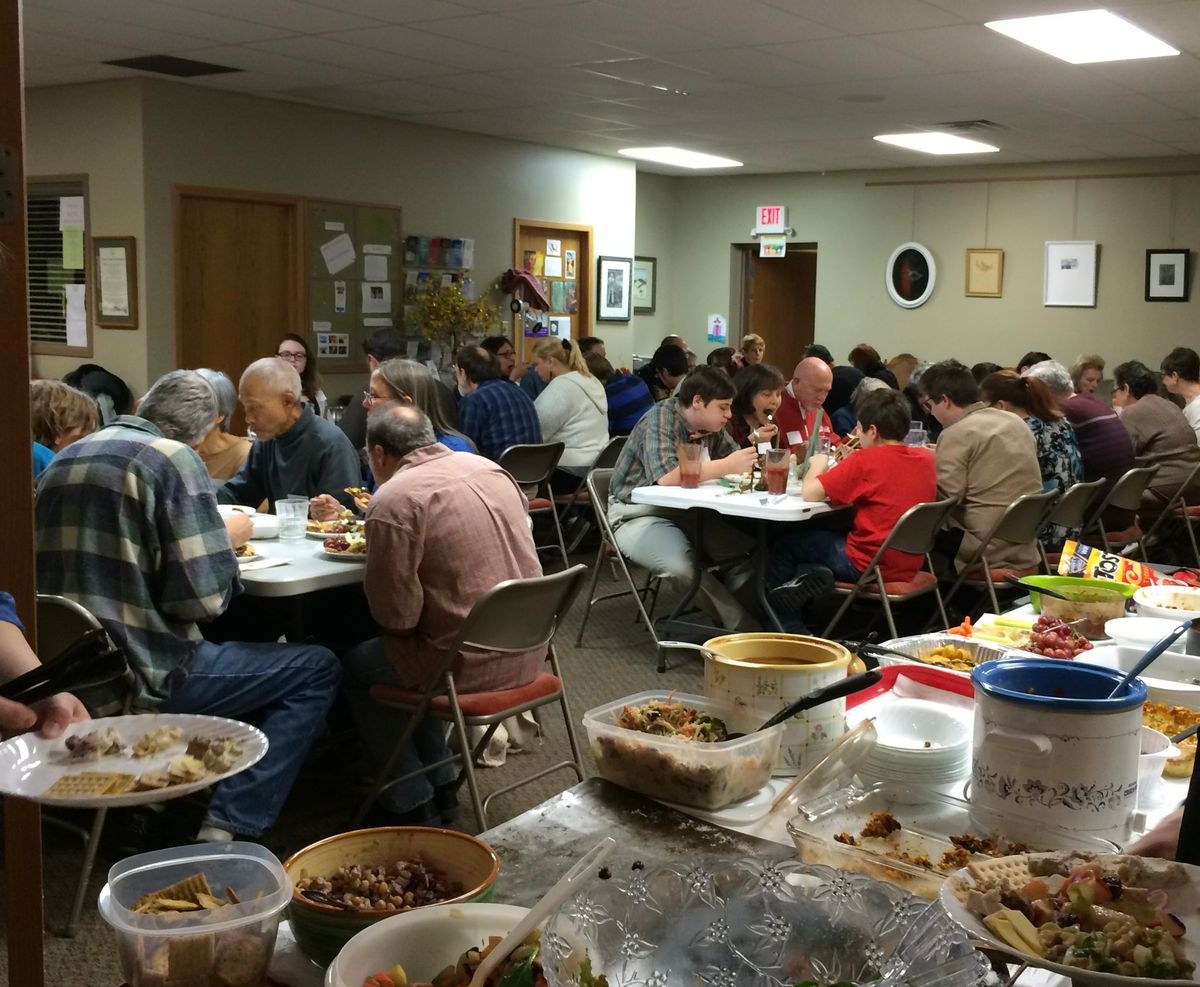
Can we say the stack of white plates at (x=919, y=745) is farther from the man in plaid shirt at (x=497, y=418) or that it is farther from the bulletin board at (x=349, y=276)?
the bulletin board at (x=349, y=276)

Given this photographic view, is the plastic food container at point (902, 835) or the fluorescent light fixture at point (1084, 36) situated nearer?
the plastic food container at point (902, 835)

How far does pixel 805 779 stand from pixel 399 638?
1.82 m

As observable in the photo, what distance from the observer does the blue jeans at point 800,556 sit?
5363mm

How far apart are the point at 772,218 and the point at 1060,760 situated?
11.6 metres

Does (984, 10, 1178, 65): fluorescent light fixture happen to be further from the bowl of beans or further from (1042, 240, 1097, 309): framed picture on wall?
the bowl of beans

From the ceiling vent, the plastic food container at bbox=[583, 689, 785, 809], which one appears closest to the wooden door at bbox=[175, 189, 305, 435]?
the ceiling vent

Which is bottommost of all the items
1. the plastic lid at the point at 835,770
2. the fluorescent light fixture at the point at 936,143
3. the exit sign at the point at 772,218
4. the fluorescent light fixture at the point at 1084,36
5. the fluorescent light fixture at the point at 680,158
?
the plastic lid at the point at 835,770

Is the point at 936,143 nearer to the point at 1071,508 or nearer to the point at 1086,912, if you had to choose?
the point at 1071,508

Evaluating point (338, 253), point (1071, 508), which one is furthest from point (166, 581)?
point (338, 253)

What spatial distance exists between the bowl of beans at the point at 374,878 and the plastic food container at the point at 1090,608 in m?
1.66

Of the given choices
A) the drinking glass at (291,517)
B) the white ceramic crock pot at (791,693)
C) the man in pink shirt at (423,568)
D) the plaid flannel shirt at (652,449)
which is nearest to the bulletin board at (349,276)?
the plaid flannel shirt at (652,449)

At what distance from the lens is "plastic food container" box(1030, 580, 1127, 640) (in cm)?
270

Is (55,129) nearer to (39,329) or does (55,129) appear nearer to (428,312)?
(39,329)

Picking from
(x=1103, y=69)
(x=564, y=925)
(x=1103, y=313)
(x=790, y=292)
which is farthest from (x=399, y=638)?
(x=790, y=292)
